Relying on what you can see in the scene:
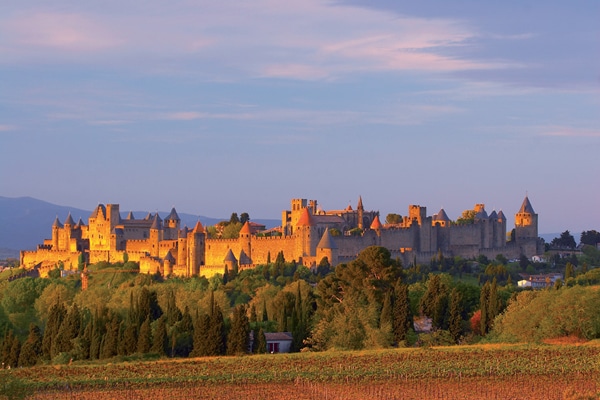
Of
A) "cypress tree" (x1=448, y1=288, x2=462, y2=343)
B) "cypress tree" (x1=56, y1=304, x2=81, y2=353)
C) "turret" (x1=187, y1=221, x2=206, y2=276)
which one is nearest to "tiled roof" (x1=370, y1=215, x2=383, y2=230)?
"turret" (x1=187, y1=221, x2=206, y2=276)

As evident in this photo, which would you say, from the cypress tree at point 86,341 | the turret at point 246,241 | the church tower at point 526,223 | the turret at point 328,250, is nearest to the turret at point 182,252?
the turret at point 246,241

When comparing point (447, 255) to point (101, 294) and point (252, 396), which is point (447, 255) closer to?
point (101, 294)

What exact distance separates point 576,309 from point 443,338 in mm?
5730

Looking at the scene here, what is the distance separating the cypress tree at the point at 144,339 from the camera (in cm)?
5403

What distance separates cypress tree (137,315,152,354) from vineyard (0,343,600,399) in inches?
115

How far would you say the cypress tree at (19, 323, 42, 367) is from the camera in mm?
56125

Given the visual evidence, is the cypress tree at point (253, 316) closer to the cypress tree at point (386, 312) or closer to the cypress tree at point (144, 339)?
the cypress tree at point (386, 312)

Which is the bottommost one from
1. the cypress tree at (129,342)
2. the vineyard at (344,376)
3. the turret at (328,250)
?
the vineyard at (344,376)

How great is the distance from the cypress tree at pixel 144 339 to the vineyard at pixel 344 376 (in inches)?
115

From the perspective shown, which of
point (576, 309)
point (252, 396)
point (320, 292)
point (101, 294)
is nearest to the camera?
point (252, 396)

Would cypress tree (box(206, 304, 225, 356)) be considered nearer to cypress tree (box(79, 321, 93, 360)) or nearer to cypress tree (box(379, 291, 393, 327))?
cypress tree (box(79, 321, 93, 360))

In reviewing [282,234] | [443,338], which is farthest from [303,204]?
[443,338]

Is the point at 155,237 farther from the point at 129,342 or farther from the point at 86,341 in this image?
the point at 129,342

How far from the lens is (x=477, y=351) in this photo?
51250mm
